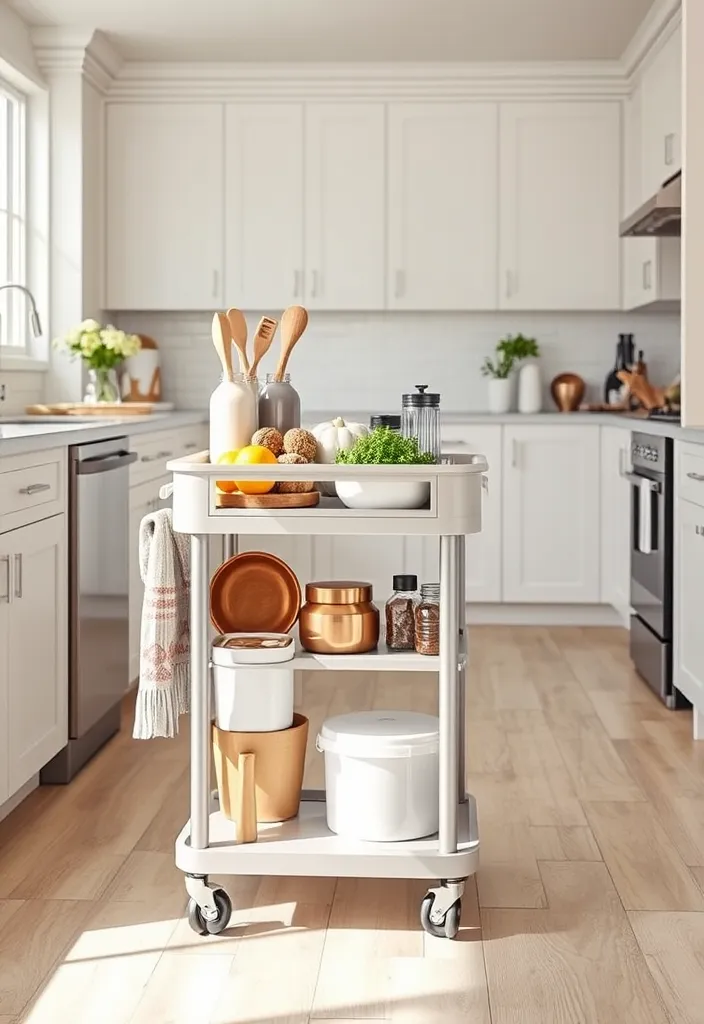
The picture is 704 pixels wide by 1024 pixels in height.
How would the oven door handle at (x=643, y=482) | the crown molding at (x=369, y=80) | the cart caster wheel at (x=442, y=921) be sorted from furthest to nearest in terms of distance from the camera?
the crown molding at (x=369, y=80) → the oven door handle at (x=643, y=482) → the cart caster wheel at (x=442, y=921)

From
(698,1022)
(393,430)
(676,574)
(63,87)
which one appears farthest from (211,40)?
(698,1022)

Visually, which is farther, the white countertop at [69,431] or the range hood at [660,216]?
the range hood at [660,216]

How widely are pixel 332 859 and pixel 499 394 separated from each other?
3.96 meters

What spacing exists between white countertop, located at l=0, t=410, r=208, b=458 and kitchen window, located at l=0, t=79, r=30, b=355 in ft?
1.94

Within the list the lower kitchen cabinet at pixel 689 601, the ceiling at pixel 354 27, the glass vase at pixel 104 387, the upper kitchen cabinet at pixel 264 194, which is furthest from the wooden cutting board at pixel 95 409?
the lower kitchen cabinet at pixel 689 601

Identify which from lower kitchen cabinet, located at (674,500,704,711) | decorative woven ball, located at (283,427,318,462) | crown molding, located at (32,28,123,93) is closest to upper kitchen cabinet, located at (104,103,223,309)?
crown molding, located at (32,28,123,93)

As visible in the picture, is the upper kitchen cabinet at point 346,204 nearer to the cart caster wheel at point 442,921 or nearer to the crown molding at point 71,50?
the crown molding at point 71,50

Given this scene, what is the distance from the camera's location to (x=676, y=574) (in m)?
4.10

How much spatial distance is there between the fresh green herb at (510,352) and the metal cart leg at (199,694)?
391 cm

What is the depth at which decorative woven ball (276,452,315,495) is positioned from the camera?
232 cm

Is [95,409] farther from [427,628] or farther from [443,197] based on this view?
[427,628]

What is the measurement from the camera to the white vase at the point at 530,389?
603 cm

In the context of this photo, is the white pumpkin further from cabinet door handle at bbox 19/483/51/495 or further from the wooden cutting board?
the wooden cutting board

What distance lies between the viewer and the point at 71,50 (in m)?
5.40
